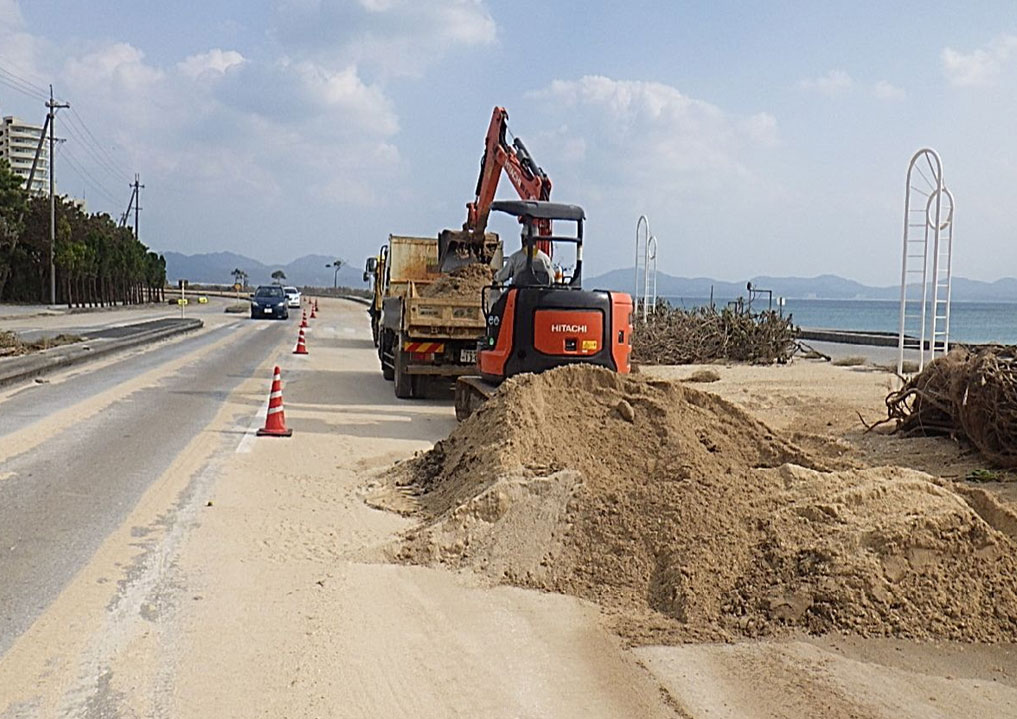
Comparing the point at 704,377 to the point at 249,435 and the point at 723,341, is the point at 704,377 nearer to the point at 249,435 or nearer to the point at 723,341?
the point at 723,341

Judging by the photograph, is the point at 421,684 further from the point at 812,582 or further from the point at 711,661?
the point at 812,582

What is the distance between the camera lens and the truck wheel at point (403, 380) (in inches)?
643

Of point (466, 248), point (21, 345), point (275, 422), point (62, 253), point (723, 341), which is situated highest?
point (62, 253)

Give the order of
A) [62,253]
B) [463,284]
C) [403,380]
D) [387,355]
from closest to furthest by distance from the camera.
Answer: [403,380]
[463,284]
[387,355]
[62,253]

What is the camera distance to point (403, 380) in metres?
16.5

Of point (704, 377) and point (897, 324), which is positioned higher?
point (897, 324)

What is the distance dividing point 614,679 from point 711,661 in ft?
1.89

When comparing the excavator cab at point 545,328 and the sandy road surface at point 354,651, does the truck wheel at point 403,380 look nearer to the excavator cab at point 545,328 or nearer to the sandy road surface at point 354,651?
the excavator cab at point 545,328

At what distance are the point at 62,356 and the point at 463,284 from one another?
30.7 feet

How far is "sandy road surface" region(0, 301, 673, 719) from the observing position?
4.59 m

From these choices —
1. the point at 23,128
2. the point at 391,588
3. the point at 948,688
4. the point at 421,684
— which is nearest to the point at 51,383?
the point at 391,588

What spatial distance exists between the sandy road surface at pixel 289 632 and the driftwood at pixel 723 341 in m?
17.3

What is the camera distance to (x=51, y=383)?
17.1 metres

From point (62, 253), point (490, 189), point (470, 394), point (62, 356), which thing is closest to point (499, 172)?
point (490, 189)
